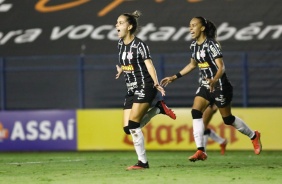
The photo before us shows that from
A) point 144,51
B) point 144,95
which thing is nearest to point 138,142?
point 144,95

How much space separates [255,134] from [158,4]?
28.3 ft

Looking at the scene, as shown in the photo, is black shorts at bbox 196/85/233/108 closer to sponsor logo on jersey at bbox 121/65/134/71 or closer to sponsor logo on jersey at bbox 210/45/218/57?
sponsor logo on jersey at bbox 210/45/218/57

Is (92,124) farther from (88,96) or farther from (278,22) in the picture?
(278,22)

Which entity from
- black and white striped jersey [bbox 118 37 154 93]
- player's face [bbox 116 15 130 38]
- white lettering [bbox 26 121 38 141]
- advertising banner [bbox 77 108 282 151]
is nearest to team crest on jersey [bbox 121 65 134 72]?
black and white striped jersey [bbox 118 37 154 93]

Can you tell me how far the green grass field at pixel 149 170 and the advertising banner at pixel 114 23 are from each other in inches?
214

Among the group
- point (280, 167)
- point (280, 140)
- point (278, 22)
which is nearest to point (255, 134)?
point (280, 167)

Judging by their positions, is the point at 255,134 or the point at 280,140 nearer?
the point at 255,134

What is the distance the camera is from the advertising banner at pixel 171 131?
17734 millimetres

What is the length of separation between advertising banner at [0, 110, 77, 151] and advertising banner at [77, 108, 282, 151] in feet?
0.83

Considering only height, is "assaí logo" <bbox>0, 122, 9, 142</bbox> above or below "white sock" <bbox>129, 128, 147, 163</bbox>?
below

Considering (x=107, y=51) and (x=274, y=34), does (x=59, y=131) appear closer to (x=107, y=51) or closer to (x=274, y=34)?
(x=107, y=51)

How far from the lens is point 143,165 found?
1220cm

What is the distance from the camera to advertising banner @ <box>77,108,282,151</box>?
17734 mm

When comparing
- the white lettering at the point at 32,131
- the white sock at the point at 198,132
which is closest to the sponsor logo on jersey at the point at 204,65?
the white sock at the point at 198,132
